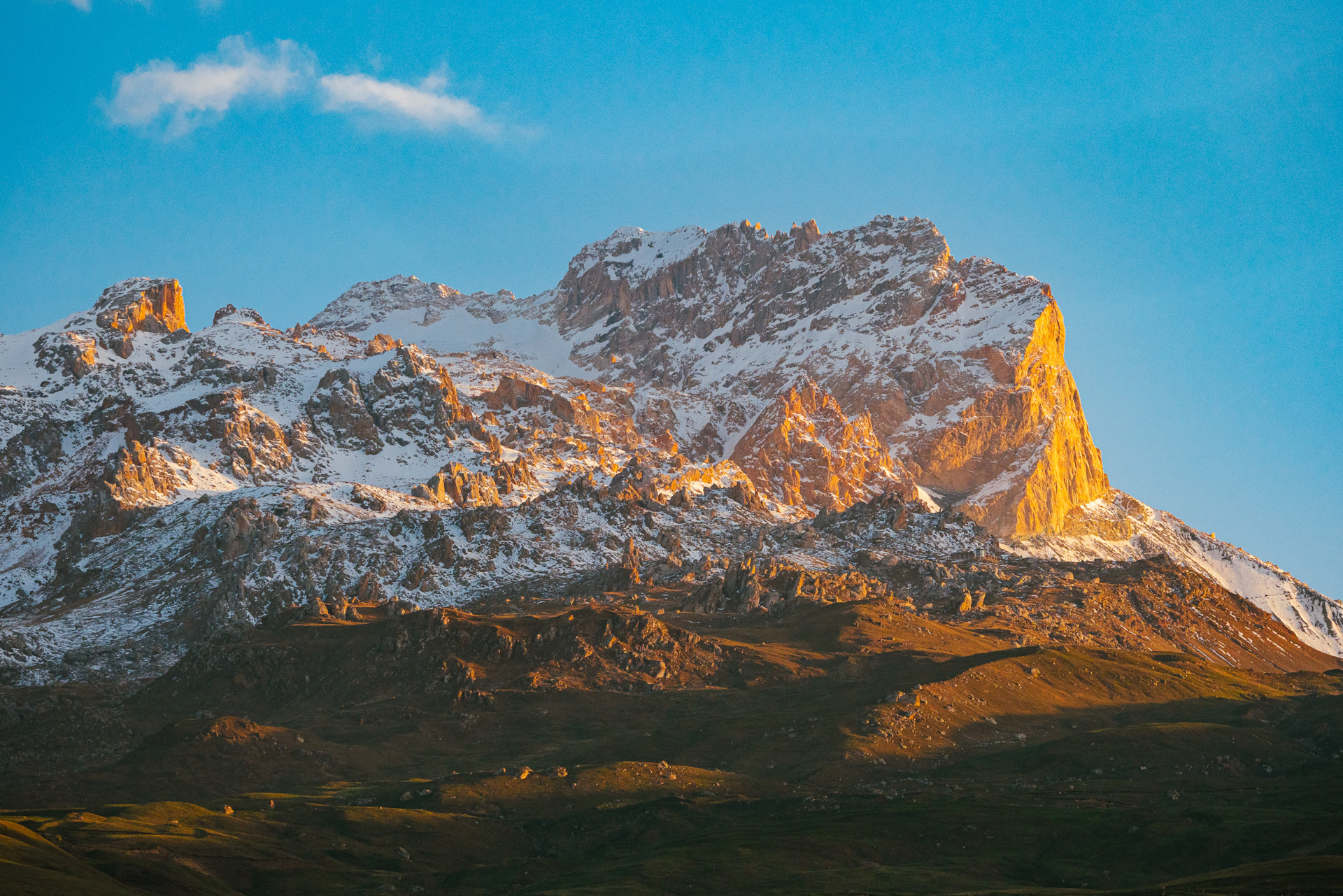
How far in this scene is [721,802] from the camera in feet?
476

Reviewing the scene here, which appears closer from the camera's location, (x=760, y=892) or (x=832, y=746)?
(x=760, y=892)

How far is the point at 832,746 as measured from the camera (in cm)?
17225

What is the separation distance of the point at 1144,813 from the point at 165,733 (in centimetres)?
11917

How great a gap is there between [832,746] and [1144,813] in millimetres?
46384

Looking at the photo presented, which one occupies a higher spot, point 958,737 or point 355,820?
point 958,737

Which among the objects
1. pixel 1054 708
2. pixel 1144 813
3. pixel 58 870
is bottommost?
pixel 58 870

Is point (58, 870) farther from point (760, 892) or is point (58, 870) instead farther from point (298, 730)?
point (298, 730)

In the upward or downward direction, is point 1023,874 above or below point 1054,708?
below

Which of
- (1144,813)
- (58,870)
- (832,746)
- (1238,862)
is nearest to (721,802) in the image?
(832,746)

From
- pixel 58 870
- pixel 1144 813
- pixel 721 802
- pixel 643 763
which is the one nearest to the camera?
pixel 58 870

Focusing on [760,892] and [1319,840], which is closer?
[760,892]

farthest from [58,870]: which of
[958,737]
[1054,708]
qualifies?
[1054,708]

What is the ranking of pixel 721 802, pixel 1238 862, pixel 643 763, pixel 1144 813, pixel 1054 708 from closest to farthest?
pixel 1238 862 < pixel 1144 813 < pixel 721 802 < pixel 643 763 < pixel 1054 708

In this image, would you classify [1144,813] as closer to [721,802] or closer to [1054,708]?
[721,802]
